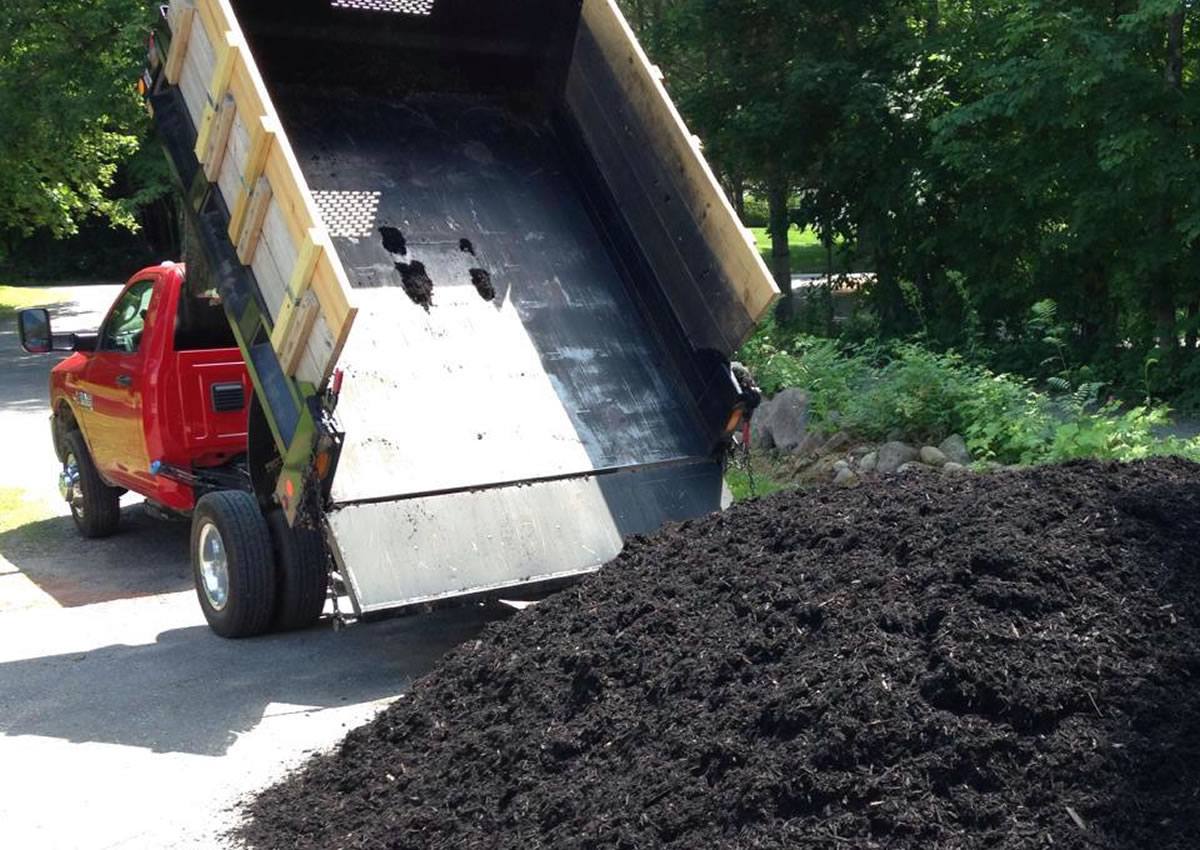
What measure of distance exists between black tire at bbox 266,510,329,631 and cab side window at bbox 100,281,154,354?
94.2 inches

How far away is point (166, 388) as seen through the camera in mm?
8547

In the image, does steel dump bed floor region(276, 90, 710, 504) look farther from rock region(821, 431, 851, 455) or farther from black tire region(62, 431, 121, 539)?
black tire region(62, 431, 121, 539)

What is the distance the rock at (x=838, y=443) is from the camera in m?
10.6

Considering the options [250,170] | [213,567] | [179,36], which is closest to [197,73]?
[179,36]

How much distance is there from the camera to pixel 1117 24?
12.4 metres

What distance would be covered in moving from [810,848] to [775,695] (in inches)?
28.3

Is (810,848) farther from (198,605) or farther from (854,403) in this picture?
(854,403)

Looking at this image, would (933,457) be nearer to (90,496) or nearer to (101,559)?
(101,559)

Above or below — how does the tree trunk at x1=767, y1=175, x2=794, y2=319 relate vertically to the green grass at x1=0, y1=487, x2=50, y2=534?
above

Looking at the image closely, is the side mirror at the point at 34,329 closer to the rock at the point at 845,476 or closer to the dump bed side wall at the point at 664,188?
the dump bed side wall at the point at 664,188

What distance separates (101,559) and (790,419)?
5.39 metres

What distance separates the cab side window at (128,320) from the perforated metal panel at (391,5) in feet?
7.56

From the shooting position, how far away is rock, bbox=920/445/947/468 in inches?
381

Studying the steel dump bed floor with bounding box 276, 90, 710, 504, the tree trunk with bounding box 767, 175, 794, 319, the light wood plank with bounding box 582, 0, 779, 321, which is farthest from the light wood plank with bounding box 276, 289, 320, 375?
the tree trunk with bounding box 767, 175, 794, 319
